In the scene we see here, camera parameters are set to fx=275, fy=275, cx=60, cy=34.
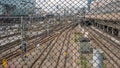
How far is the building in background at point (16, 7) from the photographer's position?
341cm

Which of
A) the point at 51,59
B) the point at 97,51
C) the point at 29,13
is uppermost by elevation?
the point at 29,13

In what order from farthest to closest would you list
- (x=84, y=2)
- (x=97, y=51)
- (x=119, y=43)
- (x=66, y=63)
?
(x=119, y=43) → (x=66, y=63) → (x=84, y=2) → (x=97, y=51)

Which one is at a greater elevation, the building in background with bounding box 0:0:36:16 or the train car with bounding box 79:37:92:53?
the building in background with bounding box 0:0:36:16

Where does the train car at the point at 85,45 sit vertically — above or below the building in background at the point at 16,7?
below

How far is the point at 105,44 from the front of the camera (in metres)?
12.9

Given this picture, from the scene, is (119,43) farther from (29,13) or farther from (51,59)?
(29,13)

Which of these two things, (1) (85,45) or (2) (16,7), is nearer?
(2) (16,7)

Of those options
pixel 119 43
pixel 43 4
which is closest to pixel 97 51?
pixel 43 4

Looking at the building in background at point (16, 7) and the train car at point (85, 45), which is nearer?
the building in background at point (16, 7)

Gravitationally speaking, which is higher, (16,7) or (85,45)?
(16,7)

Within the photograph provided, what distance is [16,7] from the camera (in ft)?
11.3

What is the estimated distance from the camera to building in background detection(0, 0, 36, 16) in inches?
134

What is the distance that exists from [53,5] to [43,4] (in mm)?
137

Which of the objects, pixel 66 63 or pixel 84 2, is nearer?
pixel 84 2
